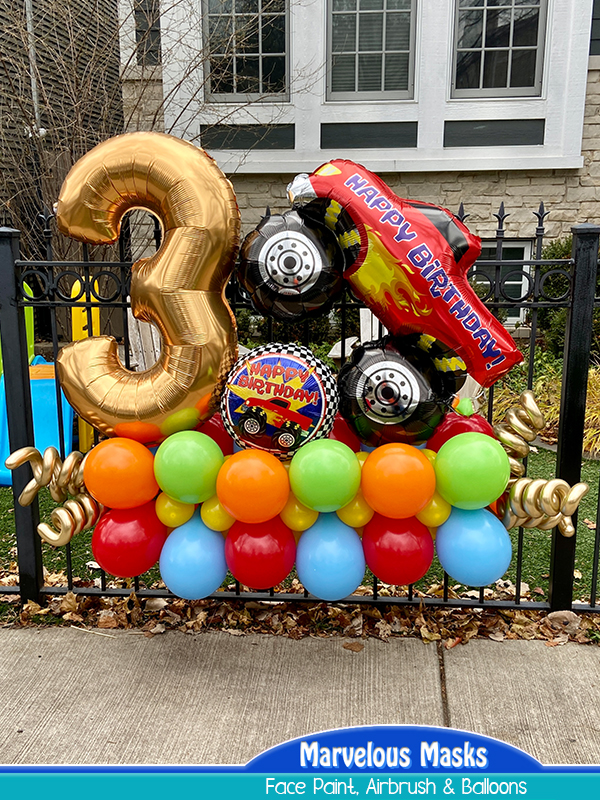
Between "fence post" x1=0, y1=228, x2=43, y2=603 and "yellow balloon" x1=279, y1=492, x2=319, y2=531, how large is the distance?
57.7 inches

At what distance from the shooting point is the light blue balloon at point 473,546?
2438 millimetres

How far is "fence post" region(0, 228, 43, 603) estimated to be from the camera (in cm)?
304

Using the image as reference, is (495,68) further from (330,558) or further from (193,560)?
(193,560)

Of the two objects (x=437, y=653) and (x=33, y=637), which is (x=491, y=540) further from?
(x=33, y=637)

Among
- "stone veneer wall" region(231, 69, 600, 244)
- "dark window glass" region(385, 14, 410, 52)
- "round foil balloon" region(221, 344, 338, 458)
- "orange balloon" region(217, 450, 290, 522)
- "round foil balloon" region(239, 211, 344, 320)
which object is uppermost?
"dark window glass" region(385, 14, 410, 52)

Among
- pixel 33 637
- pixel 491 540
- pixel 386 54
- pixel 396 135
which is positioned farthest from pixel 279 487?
pixel 386 54

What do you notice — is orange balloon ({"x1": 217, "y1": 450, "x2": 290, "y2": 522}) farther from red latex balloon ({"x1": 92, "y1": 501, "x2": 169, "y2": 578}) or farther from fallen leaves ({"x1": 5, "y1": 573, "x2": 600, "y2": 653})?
fallen leaves ({"x1": 5, "y1": 573, "x2": 600, "y2": 653})

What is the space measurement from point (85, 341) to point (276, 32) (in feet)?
20.0

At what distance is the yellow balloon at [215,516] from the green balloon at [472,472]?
84 centimetres

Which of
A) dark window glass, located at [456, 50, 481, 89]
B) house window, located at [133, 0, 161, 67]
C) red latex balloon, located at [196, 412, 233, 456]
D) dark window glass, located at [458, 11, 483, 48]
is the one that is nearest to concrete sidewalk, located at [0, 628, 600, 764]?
red latex balloon, located at [196, 412, 233, 456]

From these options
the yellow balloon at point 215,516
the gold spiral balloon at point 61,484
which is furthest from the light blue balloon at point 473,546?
the gold spiral balloon at point 61,484

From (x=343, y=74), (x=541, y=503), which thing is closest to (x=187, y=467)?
(x=541, y=503)

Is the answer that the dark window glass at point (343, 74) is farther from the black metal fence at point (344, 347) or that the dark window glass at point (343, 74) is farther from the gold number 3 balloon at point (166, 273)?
the gold number 3 balloon at point (166, 273)

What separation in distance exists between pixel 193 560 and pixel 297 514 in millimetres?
439
